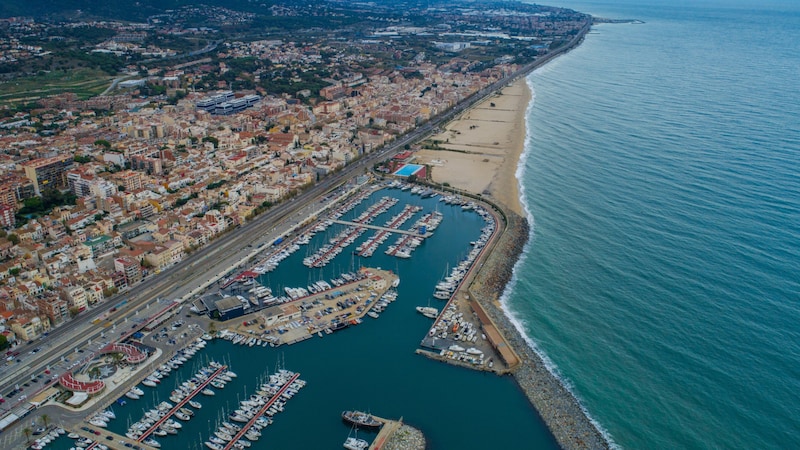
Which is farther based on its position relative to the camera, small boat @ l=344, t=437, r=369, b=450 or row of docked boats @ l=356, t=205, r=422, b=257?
row of docked boats @ l=356, t=205, r=422, b=257

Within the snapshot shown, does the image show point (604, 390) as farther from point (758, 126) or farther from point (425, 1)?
point (425, 1)

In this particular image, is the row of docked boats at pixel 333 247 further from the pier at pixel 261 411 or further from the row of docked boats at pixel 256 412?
the pier at pixel 261 411

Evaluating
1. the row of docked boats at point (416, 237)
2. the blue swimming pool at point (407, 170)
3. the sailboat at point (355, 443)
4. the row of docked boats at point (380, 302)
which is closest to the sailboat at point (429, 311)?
the row of docked boats at point (380, 302)

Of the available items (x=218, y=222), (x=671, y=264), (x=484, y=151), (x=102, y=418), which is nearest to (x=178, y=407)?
(x=102, y=418)

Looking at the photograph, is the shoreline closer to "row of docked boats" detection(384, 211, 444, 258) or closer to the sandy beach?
the sandy beach

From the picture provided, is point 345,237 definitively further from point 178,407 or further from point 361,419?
point 178,407

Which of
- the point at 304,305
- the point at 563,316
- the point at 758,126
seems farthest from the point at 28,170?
the point at 758,126

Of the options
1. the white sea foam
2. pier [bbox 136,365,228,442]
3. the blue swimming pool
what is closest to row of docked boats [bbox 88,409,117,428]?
pier [bbox 136,365,228,442]
